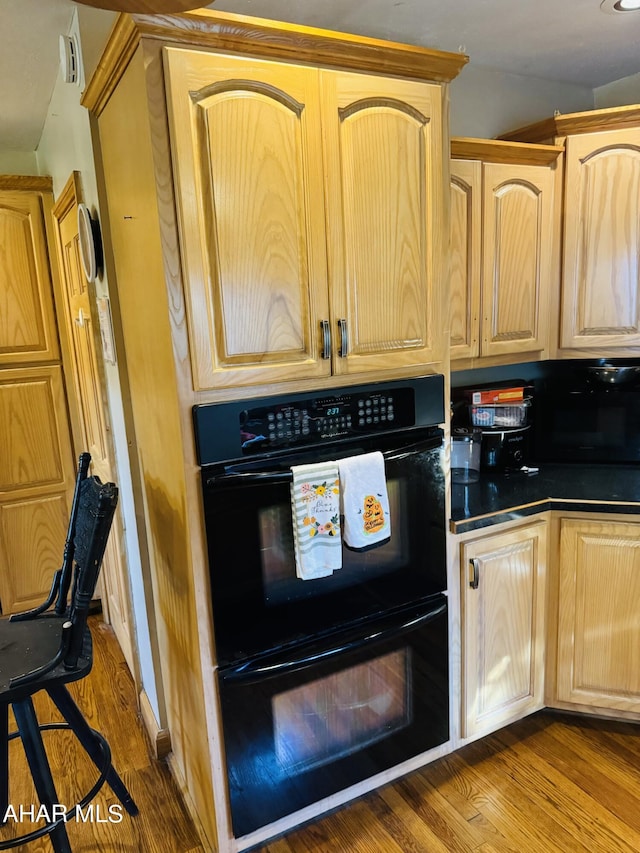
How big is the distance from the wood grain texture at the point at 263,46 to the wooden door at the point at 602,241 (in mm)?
782

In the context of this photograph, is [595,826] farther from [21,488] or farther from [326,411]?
[21,488]

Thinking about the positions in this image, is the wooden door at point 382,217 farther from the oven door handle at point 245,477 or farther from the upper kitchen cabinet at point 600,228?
the upper kitchen cabinet at point 600,228

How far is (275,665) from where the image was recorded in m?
1.53

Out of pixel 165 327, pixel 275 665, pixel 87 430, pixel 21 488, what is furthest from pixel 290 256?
pixel 21 488

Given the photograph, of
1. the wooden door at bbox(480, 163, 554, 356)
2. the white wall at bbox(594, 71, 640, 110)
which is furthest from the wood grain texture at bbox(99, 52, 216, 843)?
the white wall at bbox(594, 71, 640, 110)

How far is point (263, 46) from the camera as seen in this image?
133 centimetres

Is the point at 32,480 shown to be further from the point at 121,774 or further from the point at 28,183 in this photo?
the point at 121,774

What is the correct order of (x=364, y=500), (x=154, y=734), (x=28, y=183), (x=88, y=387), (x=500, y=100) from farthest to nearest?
1. (x=28, y=183)
2. (x=88, y=387)
3. (x=500, y=100)
4. (x=154, y=734)
5. (x=364, y=500)

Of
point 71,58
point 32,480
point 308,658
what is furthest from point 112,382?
point 32,480

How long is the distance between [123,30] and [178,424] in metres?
0.87

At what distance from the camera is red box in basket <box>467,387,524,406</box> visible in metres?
2.27

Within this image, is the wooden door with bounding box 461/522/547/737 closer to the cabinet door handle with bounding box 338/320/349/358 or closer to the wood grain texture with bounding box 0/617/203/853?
the cabinet door handle with bounding box 338/320/349/358

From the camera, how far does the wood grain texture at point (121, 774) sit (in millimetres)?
1729

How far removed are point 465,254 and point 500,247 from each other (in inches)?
6.0
